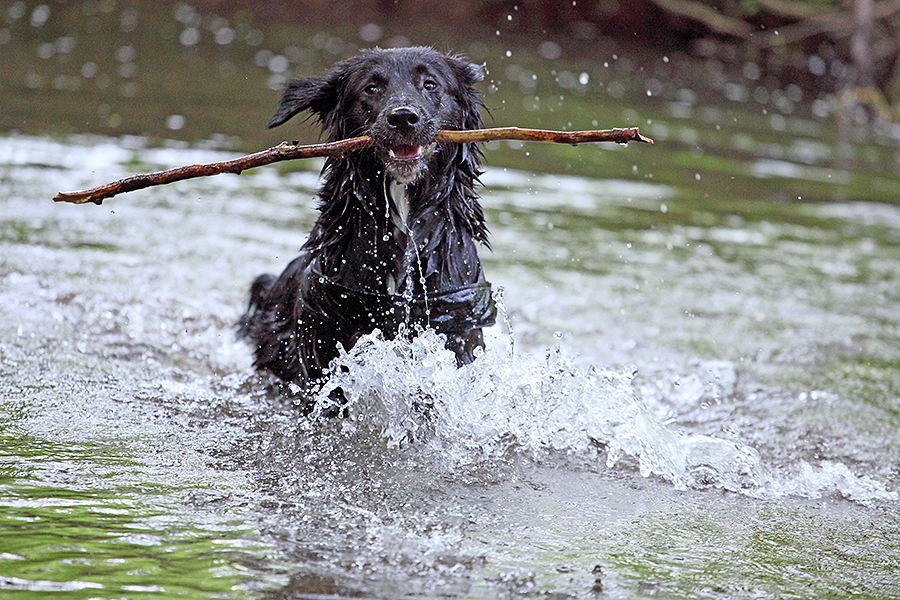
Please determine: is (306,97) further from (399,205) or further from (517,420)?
(517,420)

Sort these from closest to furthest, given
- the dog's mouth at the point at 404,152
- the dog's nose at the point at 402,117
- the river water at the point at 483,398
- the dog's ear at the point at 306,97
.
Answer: the river water at the point at 483,398
the dog's nose at the point at 402,117
the dog's mouth at the point at 404,152
the dog's ear at the point at 306,97

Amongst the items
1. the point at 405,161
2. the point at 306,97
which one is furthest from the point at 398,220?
the point at 306,97

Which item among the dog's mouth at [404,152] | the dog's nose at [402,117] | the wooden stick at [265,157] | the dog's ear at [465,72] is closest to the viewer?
the wooden stick at [265,157]

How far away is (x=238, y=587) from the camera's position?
281 cm

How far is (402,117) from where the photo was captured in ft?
13.5

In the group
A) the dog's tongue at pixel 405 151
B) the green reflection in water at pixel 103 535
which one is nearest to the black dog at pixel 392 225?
the dog's tongue at pixel 405 151

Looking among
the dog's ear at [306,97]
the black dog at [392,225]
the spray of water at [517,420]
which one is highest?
the dog's ear at [306,97]

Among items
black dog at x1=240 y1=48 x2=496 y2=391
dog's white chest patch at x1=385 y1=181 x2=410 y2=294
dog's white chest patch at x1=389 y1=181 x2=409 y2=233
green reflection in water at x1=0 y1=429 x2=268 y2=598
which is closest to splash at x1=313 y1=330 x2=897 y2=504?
black dog at x1=240 y1=48 x2=496 y2=391

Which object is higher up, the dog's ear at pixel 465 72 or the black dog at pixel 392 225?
the dog's ear at pixel 465 72

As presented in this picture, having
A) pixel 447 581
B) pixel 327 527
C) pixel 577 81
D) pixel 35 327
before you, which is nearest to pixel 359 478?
pixel 327 527

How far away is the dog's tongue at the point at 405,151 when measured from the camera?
4219mm

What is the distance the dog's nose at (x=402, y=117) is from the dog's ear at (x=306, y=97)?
2.01ft

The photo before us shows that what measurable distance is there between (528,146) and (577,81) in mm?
6253

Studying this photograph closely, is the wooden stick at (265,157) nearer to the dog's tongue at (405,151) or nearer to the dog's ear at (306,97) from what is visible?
the dog's tongue at (405,151)
